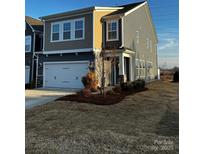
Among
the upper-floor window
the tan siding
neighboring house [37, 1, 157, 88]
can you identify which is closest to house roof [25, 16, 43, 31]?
neighboring house [37, 1, 157, 88]

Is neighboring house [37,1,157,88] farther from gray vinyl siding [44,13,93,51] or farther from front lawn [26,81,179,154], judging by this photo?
front lawn [26,81,179,154]

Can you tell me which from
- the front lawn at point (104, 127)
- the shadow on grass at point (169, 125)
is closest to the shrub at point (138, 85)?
the front lawn at point (104, 127)

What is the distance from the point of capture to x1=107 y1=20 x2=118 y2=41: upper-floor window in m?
11.6

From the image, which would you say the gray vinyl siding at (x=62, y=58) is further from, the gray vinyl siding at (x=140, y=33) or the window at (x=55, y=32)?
the gray vinyl siding at (x=140, y=33)

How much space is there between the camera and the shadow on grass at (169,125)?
13.0ft

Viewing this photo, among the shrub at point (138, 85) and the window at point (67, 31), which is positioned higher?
the window at point (67, 31)

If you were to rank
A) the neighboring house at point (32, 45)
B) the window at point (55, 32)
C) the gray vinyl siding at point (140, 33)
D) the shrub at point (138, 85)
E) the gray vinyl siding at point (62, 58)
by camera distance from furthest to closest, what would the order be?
the neighboring house at point (32, 45) < the window at point (55, 32) < the gray vinyl siding at point (140, 33) < the gray vinyl siding at point (62, 58) < the shrub at point (138, 85)

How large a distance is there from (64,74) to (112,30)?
3.79 m

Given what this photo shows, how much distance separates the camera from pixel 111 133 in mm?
3938

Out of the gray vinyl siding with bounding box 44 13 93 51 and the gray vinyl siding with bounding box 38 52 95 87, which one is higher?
the gray vinyl siding with bounding box 44 13 93 51

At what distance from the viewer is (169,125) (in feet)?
14.6
